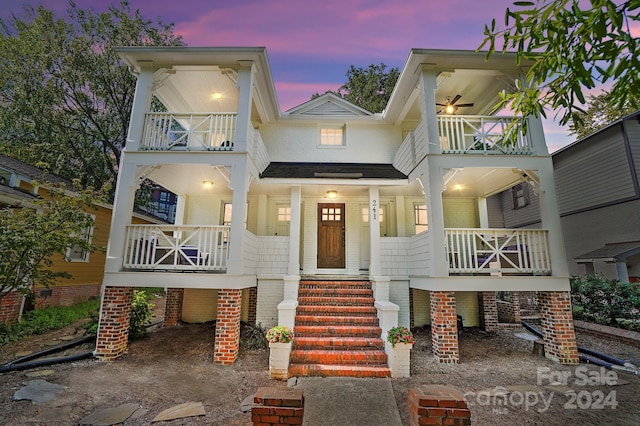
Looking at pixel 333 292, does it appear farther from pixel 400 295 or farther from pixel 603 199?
pixel 603 199

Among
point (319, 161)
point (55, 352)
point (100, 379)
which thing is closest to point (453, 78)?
point (319, 161)

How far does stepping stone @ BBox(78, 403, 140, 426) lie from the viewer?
3.64 meters

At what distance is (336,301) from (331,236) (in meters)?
2.89

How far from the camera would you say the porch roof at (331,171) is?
332 inches

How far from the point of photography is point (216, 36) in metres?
9.79

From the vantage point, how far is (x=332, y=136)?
10656mm

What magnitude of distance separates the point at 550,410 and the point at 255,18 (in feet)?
38.0

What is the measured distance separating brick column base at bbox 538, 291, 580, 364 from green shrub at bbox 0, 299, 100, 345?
11438 millimetres

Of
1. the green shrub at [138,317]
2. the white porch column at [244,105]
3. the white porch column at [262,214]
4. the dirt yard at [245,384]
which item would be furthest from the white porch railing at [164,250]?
the white porch column at [262,214]

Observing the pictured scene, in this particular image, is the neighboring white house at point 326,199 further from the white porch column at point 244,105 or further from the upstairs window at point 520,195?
the upstairs window at point 520,195

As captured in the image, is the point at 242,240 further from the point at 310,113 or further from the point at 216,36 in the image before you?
the point at 216,36

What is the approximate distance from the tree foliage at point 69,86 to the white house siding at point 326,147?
1108 centimetres

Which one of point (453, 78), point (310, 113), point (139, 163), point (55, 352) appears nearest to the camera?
point (55, 352)

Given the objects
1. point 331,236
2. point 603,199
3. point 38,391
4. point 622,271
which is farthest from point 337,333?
point 603,199
